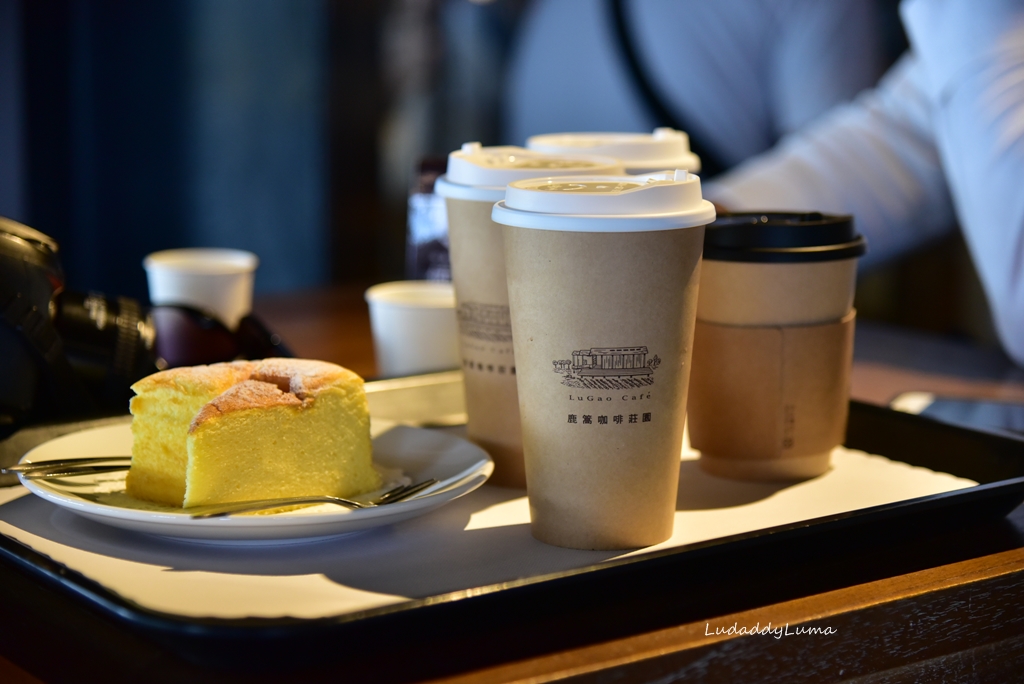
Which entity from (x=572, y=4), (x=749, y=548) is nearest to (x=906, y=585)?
(x=749, y=548)

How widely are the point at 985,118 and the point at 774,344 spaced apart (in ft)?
3.05

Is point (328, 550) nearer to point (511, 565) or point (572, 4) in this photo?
point (511, 565)

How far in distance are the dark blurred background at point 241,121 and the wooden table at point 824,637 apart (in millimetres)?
2065

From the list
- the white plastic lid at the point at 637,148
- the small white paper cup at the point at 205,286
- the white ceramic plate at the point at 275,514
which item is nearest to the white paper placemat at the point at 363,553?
the white ceramic plate at the point at 275,514

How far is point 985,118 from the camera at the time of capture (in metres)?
1.38

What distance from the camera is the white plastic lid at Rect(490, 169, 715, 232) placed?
0.49 metres

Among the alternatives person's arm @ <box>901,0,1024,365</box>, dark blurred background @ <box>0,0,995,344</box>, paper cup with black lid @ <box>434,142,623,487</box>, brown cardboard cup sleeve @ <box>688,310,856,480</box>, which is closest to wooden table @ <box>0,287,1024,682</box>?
brown cardboard cup sleeve @ <box>688,310,856,480</box>

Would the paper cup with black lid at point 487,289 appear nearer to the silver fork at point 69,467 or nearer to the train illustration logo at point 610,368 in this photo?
the train illustration logo at point 610,368

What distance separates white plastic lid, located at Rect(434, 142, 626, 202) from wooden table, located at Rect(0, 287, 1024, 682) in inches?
10.8

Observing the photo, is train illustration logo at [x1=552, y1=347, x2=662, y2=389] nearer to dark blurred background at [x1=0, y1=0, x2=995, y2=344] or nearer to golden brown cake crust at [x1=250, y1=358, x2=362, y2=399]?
golden brown cake crust at [x1=250, y1=358, x2=362, y2=399]

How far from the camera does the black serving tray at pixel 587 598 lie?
0.40 m

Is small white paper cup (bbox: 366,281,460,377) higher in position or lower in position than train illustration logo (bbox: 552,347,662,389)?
lower

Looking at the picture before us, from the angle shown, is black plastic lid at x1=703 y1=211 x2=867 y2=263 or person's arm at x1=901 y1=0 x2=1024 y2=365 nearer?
black plastic lid at x1=703 y1=211 x2=867 y2=263

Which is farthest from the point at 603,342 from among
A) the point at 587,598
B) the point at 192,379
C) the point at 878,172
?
the point at 878,172
